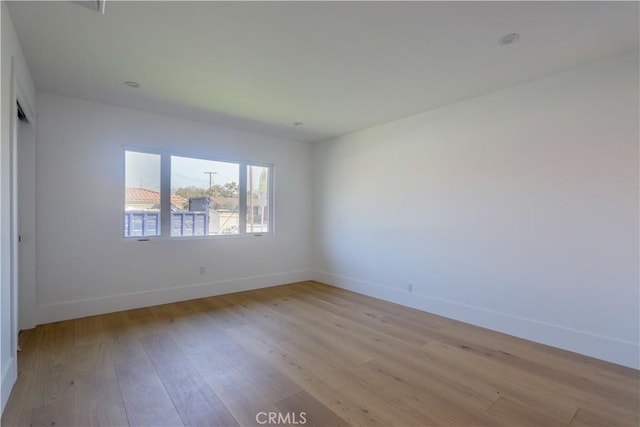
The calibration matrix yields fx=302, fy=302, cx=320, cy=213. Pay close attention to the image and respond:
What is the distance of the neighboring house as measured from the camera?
390cm

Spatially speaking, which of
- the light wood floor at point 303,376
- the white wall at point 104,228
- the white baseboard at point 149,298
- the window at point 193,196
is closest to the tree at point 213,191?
the window at point 193,196

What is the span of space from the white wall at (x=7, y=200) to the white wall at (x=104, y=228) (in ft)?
4.38

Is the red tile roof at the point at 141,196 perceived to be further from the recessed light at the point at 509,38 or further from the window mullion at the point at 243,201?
the recessed light at the point at 509,38

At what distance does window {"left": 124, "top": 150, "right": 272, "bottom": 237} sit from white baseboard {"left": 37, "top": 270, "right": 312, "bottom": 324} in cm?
77

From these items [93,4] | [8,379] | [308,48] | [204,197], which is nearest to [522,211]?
[308,48]

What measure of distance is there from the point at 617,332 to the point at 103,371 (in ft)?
13.9

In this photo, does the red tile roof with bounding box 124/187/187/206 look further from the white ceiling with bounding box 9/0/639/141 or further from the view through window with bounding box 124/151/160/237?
the white ceiling with bounding box 9/0/639/141

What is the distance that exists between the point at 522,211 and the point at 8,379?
4460 mm

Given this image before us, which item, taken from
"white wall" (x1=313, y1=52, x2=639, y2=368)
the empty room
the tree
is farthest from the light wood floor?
the tree

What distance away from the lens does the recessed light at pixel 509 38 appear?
2262mm

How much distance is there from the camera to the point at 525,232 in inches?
122

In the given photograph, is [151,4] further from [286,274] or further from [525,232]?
[286,274]

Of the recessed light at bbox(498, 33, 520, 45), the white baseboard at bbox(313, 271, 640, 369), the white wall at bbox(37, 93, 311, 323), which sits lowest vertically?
the white baseboard at bbox(313, 271, 640, 369)

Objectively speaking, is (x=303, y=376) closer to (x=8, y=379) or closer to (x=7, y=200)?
(x=8, y=379)
